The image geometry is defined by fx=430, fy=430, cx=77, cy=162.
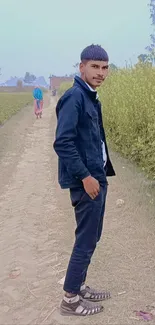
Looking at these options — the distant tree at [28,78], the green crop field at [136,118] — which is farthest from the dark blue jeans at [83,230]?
the distant tree at [28,78]

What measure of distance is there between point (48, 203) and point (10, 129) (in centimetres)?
1045

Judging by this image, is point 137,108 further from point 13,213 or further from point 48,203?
point 13,213

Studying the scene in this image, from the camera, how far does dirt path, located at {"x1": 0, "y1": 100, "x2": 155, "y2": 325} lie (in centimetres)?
342

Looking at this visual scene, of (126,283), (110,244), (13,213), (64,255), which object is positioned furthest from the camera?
(13,213)

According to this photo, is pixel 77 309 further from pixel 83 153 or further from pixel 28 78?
pixel 28 78

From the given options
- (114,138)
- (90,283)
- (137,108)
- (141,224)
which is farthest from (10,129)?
(90,283)

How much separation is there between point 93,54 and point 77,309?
74.6 inches

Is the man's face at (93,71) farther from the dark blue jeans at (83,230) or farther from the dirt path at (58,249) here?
the dirt path at (58,249)

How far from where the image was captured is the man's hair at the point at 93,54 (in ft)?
9.76

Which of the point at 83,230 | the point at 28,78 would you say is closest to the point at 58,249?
the point at 83,230

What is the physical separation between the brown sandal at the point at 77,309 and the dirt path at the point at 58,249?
5 centimetres

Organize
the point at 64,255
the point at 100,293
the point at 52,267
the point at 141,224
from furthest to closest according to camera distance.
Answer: the point at 141,224
the point at 64,255
the point at 52,267
the point at 100,293

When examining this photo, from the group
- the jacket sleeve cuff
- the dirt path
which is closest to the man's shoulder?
the jacket sleeve cuff

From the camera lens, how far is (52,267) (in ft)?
13.7
